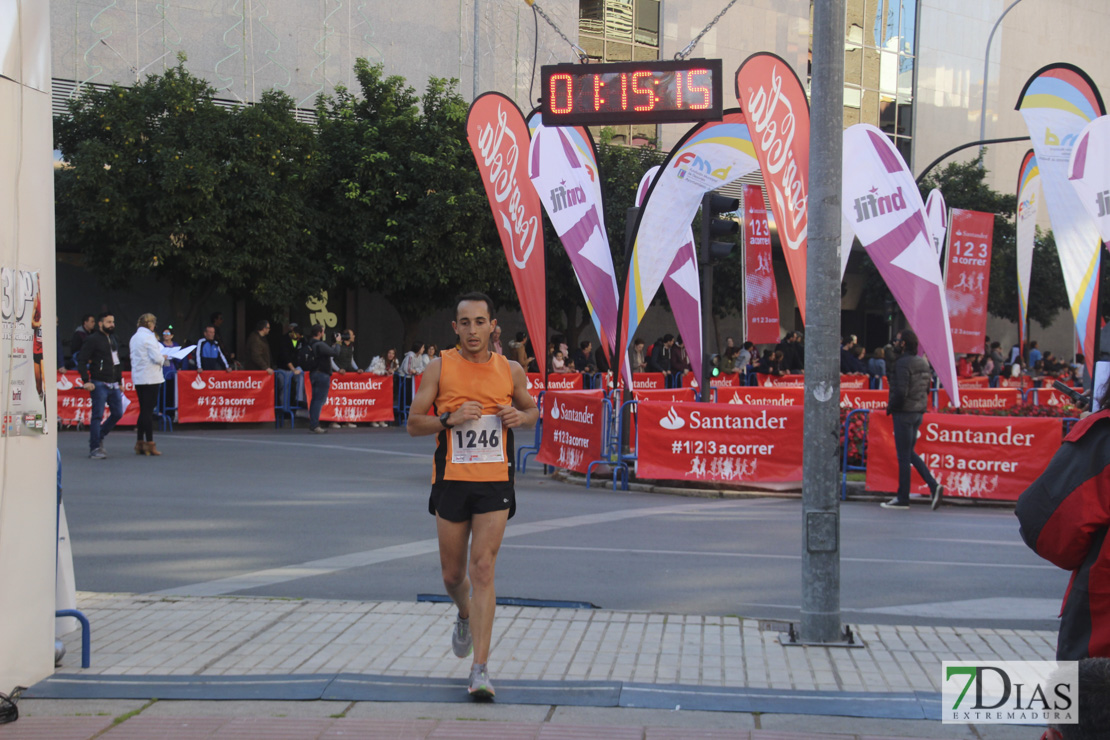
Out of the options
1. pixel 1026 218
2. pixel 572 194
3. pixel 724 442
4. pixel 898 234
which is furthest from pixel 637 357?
pixel 724 442

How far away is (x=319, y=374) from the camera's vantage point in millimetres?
18781

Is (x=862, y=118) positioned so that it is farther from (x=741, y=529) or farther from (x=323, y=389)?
(x=741, y=529)

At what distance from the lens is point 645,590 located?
7273 millimetres

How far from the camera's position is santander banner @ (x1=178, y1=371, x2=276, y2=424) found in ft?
62.4

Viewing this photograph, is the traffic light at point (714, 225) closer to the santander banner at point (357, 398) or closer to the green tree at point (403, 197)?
the santander banner at point (357, 398)

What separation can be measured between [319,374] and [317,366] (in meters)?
0.18

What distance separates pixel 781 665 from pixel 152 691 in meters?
3.02

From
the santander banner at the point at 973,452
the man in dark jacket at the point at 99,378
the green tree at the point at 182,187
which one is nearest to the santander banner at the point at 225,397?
the green tree at the point at 182,187

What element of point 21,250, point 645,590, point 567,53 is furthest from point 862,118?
point 21,250

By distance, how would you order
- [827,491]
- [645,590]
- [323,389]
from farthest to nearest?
[323,389] < [645,590] < [827,491]

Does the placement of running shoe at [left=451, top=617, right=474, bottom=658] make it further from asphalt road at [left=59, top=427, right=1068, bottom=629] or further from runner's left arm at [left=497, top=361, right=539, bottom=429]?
asphalt road at [left=59, top=427, right=1068, bottom=629]

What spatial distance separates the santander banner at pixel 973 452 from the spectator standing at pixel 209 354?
1241 cm

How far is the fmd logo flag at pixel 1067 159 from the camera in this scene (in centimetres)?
1364

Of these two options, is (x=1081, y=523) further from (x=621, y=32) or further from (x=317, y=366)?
(x=621, y=32)
